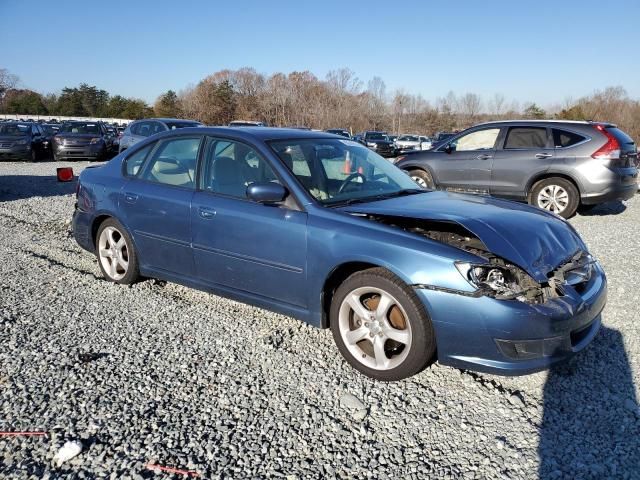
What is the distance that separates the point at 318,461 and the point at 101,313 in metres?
2.61

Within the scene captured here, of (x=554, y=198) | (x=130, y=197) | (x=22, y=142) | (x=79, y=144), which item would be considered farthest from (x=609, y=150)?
(x=22, y=142)

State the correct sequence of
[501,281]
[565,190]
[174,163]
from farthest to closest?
[565,190] < [174,163] < [501,281]

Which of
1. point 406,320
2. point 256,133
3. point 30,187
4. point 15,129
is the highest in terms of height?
point 256,133

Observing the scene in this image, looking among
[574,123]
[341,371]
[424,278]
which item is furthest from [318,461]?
[574,123]

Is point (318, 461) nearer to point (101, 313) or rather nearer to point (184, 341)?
point (184, 341)

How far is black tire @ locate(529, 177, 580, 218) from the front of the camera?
854cm

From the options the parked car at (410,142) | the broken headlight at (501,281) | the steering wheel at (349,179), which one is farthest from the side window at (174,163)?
the parked car at (410,142)

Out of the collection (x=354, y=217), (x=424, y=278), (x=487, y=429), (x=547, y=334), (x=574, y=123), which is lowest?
(x=487, y=429)

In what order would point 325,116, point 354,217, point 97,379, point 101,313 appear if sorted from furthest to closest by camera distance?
point 325,116 → point 101,313 → point 354,217 → point 97,379

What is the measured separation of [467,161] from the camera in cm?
957

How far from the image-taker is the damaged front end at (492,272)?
9.41 feet

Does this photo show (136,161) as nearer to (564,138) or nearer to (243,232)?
(243,232)

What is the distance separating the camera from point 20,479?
2266 millimetres

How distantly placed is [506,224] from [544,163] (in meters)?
6.11
